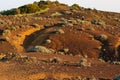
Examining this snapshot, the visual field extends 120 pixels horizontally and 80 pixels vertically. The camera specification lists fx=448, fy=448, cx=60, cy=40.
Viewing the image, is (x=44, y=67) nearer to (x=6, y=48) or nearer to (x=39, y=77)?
(x=39, y=77)

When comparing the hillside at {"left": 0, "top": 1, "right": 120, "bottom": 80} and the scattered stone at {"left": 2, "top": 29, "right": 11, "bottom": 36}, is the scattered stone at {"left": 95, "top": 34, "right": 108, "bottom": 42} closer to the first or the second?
the hillside at {"left": 0, "top": 1, "right": 120, "bottom": 80}

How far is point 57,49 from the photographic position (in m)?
40.8

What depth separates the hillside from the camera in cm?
2291

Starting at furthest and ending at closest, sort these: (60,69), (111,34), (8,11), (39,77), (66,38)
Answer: (8,11), (111,34), (66,38), (60,69), (39,77)

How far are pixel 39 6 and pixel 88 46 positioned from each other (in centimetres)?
3158

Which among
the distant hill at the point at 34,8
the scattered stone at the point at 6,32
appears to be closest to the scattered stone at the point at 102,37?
the scattered stone at the point at 6,32

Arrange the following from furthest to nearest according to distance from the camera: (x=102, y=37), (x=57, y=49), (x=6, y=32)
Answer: (x=6, y=32) < (x=102, y=37) < (x=57, y=49)

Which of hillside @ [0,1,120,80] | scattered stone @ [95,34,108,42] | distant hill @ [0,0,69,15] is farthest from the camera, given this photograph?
distant hill @ [0,0,69,15]

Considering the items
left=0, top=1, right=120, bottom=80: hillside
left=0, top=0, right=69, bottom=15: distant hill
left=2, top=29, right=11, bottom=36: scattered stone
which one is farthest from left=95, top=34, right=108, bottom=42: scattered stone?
left=0, top=0, right=69, bottom=15: distant hill

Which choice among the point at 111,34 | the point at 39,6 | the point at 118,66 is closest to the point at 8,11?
the point at 39,6

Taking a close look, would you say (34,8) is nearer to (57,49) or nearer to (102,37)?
(102,37)

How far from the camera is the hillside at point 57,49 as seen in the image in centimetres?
2291

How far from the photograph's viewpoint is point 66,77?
22.0 metres

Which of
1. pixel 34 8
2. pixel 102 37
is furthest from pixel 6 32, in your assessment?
pixel 34 8
